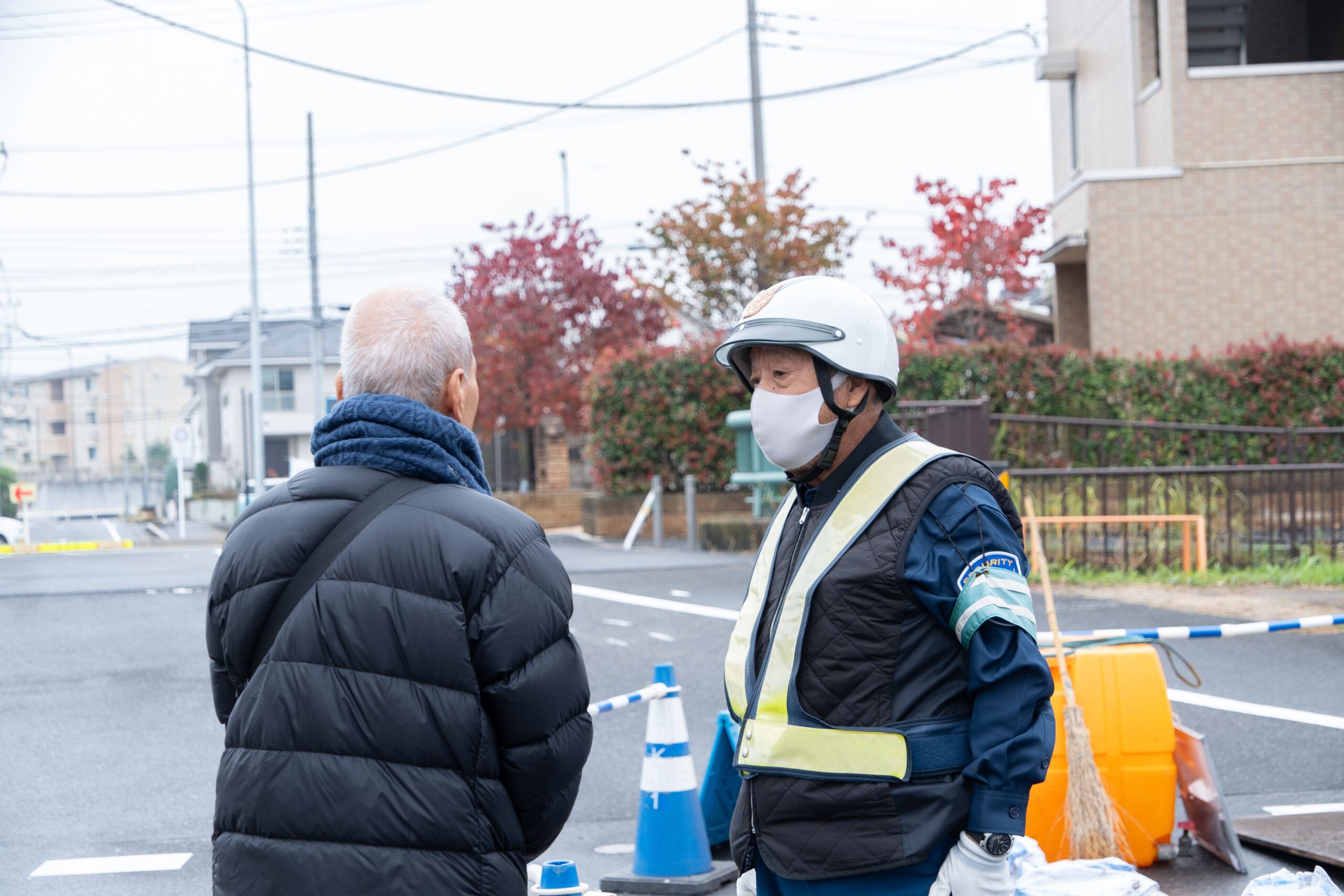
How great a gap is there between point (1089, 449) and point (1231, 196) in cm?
534

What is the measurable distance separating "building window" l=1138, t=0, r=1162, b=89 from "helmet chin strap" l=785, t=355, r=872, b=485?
19895mm

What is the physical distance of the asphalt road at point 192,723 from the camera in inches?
226

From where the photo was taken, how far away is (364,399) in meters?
2.40

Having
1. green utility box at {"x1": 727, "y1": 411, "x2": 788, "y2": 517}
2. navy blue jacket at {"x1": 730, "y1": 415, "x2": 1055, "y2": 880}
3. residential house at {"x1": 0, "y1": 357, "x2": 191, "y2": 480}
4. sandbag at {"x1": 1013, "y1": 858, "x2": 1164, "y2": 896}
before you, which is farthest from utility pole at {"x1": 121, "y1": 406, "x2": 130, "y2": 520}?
navy blue jacket at {"x1": 730, "y1": 415, "x2": 1055, "y2": 880}

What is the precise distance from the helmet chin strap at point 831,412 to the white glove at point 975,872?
32.5 inches

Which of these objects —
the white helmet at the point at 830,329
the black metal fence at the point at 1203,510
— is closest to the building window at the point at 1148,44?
the black metal fence at the point at 1203,510

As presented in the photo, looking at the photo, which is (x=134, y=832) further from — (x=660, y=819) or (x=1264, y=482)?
(x=1264, y=482)

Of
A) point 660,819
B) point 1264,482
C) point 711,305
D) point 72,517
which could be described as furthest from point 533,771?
point 72,517

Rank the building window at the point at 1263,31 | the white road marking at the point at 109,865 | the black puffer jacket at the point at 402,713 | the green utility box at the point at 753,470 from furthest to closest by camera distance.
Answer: the building window at the point at 1263,31, the green utility box at the point at 753,470, the white road marking at the point at 109,865, the black puffer jacket at the point at 402,713

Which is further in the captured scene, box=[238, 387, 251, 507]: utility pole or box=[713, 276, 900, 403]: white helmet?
box=[238, 387, 251, 507]: utility pole

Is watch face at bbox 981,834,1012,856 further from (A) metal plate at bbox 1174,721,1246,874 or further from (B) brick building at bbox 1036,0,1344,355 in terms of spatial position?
(B) brick building at bbox 1036,0,1344,355

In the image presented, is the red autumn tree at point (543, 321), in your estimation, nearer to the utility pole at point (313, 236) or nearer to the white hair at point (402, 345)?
the utility pole at point (313, 236)

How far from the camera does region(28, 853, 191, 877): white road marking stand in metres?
5.37

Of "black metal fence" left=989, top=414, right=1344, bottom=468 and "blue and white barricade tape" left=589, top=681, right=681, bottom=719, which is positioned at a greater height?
"black metal fence" left=989, top=414, right=1344, bottom=468
